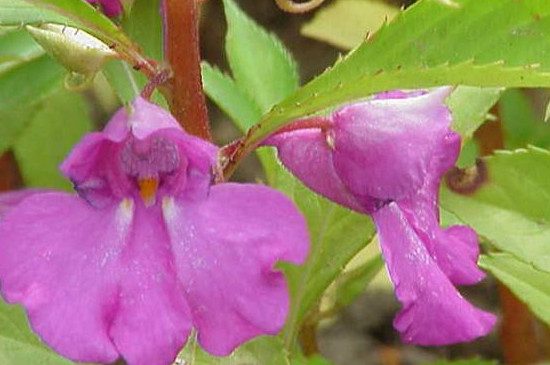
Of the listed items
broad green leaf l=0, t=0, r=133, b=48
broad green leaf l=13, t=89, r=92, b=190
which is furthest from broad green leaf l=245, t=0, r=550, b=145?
broad green leaf l=13, t=89, r=92, b=190

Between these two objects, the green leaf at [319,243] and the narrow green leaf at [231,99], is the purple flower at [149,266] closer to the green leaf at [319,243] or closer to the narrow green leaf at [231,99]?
the green leaf at [319,243]

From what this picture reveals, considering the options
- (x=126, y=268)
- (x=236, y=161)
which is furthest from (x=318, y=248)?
(x=126, y=268)

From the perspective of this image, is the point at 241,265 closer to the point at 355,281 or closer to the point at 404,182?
the point at 404,182

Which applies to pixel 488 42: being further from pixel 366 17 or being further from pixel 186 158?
pixel 366 17

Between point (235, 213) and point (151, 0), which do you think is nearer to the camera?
point (235, 213)

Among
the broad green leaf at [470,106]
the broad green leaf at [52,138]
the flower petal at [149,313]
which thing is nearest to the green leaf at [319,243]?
the broad green leaf at [470,106]

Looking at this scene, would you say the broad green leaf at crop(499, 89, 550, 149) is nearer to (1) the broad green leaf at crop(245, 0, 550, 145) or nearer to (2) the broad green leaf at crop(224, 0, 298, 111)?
(2) the broad green leaf at crop(224, 0, 298, 111)

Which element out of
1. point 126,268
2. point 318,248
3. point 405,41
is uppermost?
point 405,41

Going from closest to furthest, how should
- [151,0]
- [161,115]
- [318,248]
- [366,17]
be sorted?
[161,115], [151,0], [318,248], [366,17]
